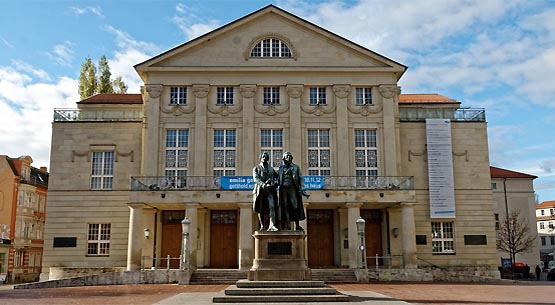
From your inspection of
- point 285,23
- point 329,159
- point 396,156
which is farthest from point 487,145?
point 285,23

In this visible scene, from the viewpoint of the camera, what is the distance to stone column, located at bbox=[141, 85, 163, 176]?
3572 centimetres

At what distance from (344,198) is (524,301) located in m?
16.1

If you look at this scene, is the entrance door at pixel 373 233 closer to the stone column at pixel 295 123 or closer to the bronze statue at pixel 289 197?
the stone column at pixel 295 123

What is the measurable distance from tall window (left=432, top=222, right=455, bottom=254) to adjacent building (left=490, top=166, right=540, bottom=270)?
18.9 metres

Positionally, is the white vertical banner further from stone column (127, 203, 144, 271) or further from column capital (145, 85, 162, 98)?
stone column (127, 203, 144, 271)

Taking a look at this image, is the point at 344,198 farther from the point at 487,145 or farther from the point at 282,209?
the point at 282,209

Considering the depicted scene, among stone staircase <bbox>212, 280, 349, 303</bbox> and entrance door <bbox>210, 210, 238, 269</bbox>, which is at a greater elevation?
entrance door <bbox>210, 210, 238, 269</bbox>

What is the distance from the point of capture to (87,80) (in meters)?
54.8

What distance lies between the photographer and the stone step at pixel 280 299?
15414mm

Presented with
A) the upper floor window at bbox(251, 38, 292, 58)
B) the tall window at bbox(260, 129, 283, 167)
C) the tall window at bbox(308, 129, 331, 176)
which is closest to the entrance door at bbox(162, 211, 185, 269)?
the tall window at bbox(260, 129, 283, 167)

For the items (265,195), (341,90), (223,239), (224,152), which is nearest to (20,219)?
(223,239)

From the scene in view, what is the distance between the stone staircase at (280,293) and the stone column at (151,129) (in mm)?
20549

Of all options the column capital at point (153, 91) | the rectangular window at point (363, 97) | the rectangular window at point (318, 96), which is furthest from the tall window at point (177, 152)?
the rectangular window at point (363, 97)

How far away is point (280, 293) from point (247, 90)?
885 inches
